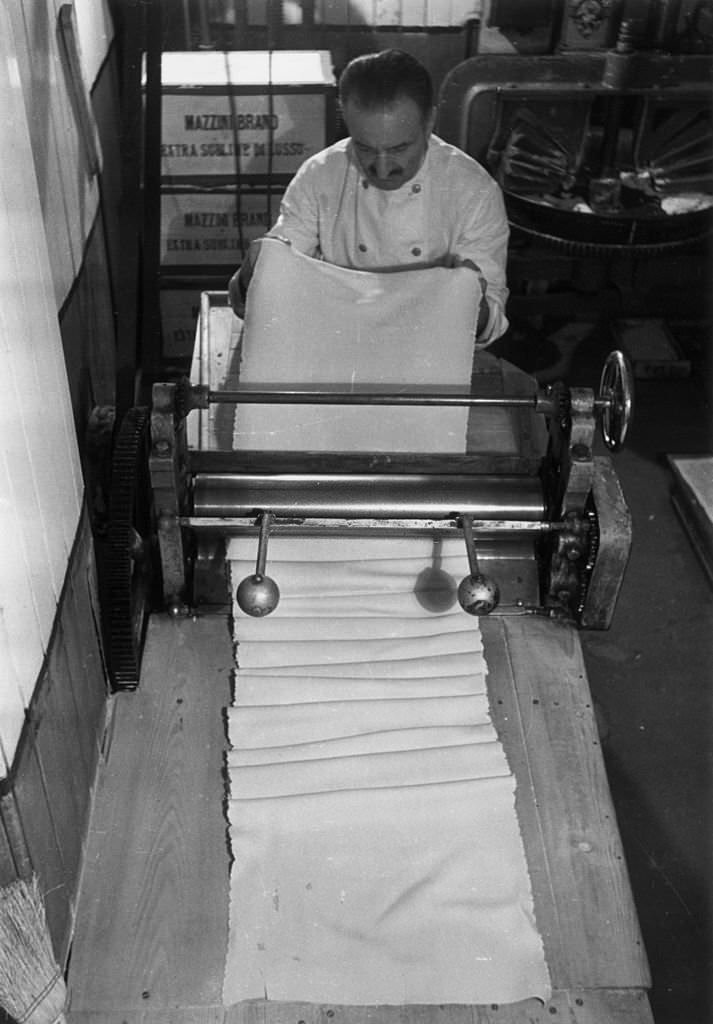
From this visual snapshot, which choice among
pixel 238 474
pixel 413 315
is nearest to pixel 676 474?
pixel 413 315

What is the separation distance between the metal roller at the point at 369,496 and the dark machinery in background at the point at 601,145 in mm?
2660

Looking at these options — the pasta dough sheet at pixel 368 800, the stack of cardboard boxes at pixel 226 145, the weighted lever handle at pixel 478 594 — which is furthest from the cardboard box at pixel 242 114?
the weighted lever handle at pixel 478 594

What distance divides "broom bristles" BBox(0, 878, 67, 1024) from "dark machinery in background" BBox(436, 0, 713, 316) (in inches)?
152

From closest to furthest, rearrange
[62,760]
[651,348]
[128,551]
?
[62,760] → [128,551] → [651,348]

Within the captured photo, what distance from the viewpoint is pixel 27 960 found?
1.55m

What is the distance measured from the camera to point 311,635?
7.43ft

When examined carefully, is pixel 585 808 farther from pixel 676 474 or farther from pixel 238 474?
pixel 676 474

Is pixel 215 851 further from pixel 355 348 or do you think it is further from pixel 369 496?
pixel 355 348

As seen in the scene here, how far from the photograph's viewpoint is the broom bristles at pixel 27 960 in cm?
152

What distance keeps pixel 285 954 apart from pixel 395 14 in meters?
4.67

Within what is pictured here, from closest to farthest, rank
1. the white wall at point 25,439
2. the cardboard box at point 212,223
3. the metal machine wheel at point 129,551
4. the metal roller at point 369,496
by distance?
the white wall at point 25,439 → the metal machine wheel at point 129,551 → the metal roller at point 369,496 → the cardboard box at point 212,223

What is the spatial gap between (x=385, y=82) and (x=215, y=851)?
1.75 meters

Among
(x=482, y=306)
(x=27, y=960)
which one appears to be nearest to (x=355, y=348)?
(x=482, y=306)

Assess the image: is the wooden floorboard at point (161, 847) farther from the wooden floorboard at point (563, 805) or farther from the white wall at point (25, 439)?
the wooden floorboard at point (563, 805)
